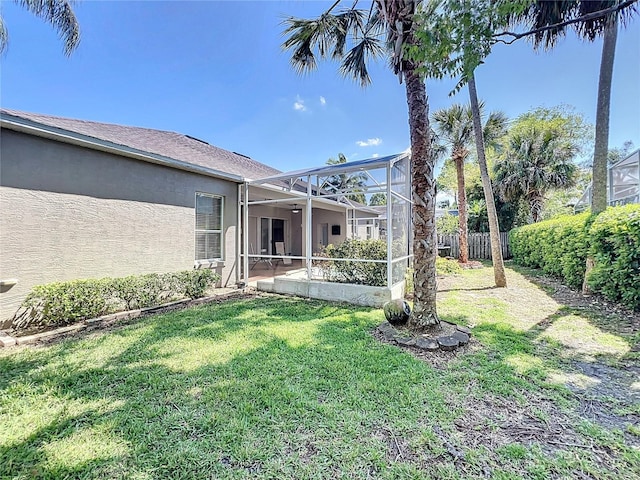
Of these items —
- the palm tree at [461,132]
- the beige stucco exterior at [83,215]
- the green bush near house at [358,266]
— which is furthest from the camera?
the palm tree at [461,132]

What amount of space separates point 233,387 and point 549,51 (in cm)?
1142

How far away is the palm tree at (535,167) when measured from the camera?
16.8 m

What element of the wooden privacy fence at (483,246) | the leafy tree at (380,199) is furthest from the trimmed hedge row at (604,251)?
the wooden privacy fence at (483,246)

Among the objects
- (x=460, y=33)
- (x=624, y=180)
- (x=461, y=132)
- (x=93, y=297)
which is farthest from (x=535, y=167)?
(x=93, y=297)

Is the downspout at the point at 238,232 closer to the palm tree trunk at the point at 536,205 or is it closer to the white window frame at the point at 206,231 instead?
A: the white window frame at the point at 206,231

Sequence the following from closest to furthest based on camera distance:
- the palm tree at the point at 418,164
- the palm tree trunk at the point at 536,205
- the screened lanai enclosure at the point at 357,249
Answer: the palm tree at the point at 418,164 → the screened lanai enclosure at the point at 357,249 → the palm tree trunk at the point at 536,205

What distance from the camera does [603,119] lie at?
751 cm

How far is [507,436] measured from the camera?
2451mm

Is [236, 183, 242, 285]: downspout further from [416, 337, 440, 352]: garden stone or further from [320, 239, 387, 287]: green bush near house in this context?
[416, 337, 440, 352]: garden stone

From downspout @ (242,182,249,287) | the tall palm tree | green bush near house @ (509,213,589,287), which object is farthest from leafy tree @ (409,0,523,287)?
green bush near house @ (509,213,589,287)

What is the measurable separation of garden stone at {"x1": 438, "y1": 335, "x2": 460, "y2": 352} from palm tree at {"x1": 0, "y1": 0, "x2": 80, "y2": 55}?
11.4m

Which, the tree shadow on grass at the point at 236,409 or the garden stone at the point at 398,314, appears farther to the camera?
the garden stone at the point at 398,314

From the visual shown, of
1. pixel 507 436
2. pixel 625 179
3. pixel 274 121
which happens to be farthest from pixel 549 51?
pixel 274 121

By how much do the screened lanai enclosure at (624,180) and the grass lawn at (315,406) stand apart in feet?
30.0
